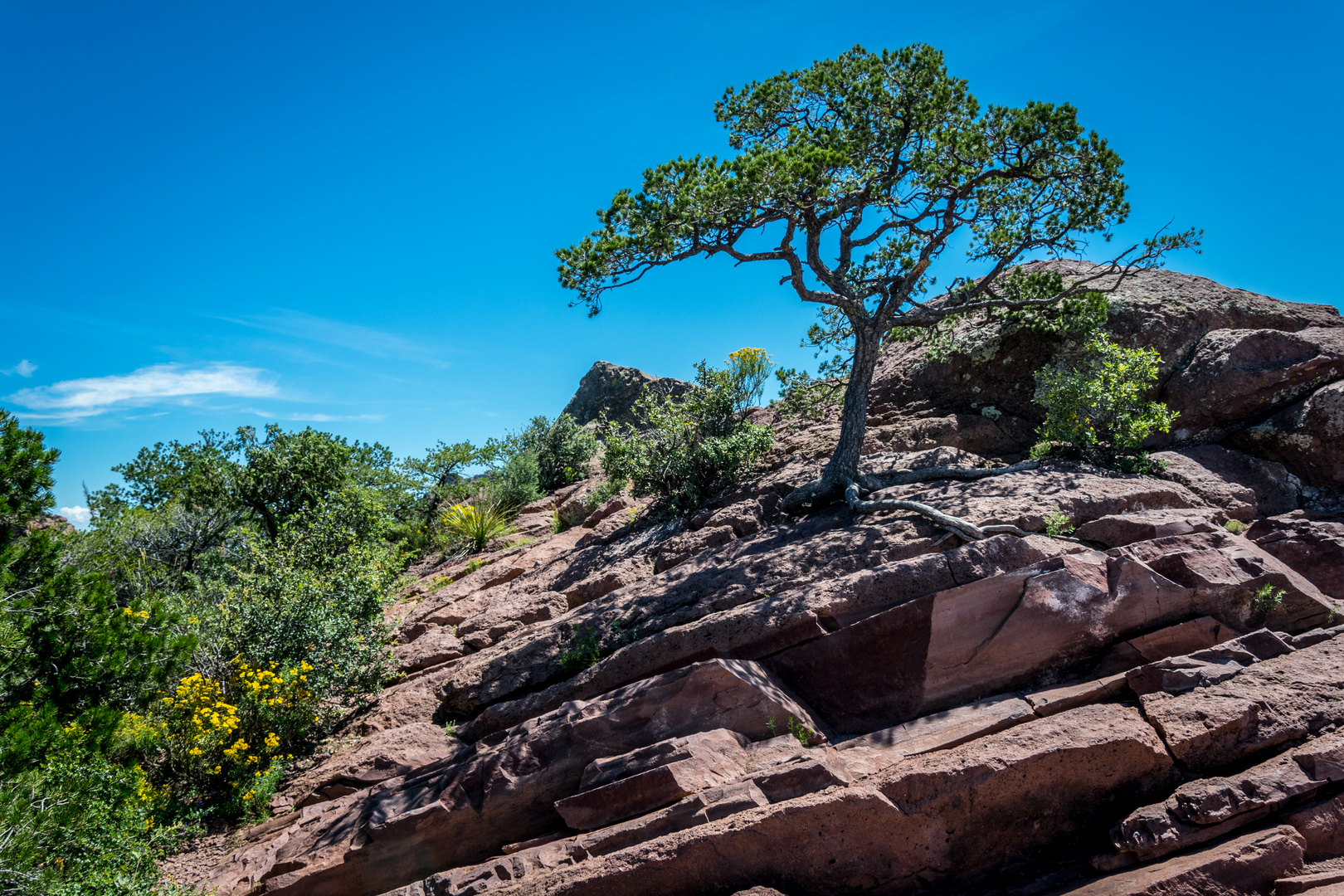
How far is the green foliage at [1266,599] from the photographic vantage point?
692 centimetres

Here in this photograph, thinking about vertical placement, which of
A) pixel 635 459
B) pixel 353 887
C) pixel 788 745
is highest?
pixel 635 459

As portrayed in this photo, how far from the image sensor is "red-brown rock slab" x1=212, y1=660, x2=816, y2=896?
23.4 feet

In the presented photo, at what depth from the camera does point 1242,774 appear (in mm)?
5246

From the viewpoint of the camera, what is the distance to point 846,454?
35.6 feet

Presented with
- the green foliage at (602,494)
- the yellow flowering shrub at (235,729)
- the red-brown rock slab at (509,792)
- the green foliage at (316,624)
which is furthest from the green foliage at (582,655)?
the green foliage at (602,494)

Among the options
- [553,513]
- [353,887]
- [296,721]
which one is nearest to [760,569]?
[353,887]

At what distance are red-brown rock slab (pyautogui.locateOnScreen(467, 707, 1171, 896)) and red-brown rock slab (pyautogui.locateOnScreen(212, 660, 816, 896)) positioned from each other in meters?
1.34

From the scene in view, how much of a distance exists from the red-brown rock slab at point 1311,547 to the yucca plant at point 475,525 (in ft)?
48.2

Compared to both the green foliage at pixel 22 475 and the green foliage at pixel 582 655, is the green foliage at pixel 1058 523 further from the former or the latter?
the green foliage at pixel 22 475

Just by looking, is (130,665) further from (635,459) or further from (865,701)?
(865,701)

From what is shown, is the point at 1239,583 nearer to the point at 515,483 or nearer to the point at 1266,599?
the point at 1266,599

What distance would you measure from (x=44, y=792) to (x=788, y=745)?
24.0ft

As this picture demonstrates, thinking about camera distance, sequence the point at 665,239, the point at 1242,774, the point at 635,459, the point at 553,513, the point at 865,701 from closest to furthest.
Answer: the point at 1242,774
the point at 865,701
the point at 665,239
the point at 635,459
the point at 553,513

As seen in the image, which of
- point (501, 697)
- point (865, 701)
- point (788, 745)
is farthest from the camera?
point (501, 697)
